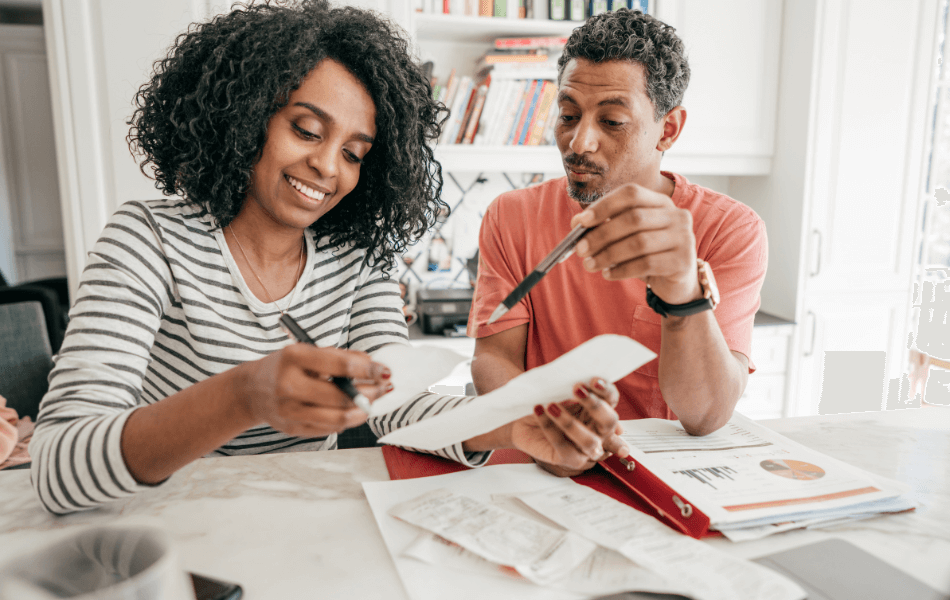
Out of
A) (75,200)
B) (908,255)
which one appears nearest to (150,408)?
(75,200)

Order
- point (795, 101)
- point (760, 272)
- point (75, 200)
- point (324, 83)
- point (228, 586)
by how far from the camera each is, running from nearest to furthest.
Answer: point (228, 586), point (324, 83), point (760, 272), point (75, 200), point (795, 101)

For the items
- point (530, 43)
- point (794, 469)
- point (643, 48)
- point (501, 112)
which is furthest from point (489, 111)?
point (794, 469)

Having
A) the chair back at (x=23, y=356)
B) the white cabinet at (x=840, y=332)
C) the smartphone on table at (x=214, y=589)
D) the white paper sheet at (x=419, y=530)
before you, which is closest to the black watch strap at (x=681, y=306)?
the white paper sheet at (x=419, y=530)

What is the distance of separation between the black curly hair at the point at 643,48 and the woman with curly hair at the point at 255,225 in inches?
13.2

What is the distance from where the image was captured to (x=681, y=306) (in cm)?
85

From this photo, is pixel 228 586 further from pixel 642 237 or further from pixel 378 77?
pixel 378 77

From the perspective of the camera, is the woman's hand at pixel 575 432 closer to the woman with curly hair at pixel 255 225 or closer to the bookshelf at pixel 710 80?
the woman with curly hair at pixel 255 225

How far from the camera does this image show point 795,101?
234 cm

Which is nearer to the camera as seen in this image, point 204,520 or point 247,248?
point 204,520

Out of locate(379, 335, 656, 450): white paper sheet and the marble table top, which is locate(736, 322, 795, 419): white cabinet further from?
locate(379, 335, 656, 450): white paper sheet

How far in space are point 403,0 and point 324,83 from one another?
1258mm

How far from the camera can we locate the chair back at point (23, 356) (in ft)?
4.69

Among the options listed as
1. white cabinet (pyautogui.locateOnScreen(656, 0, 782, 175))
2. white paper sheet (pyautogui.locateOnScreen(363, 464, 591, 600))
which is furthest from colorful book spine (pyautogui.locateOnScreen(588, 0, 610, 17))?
white paper sheet (pyautogui.locateOnScreen(363, 464, 591, 600))

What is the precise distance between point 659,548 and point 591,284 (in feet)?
2.25
